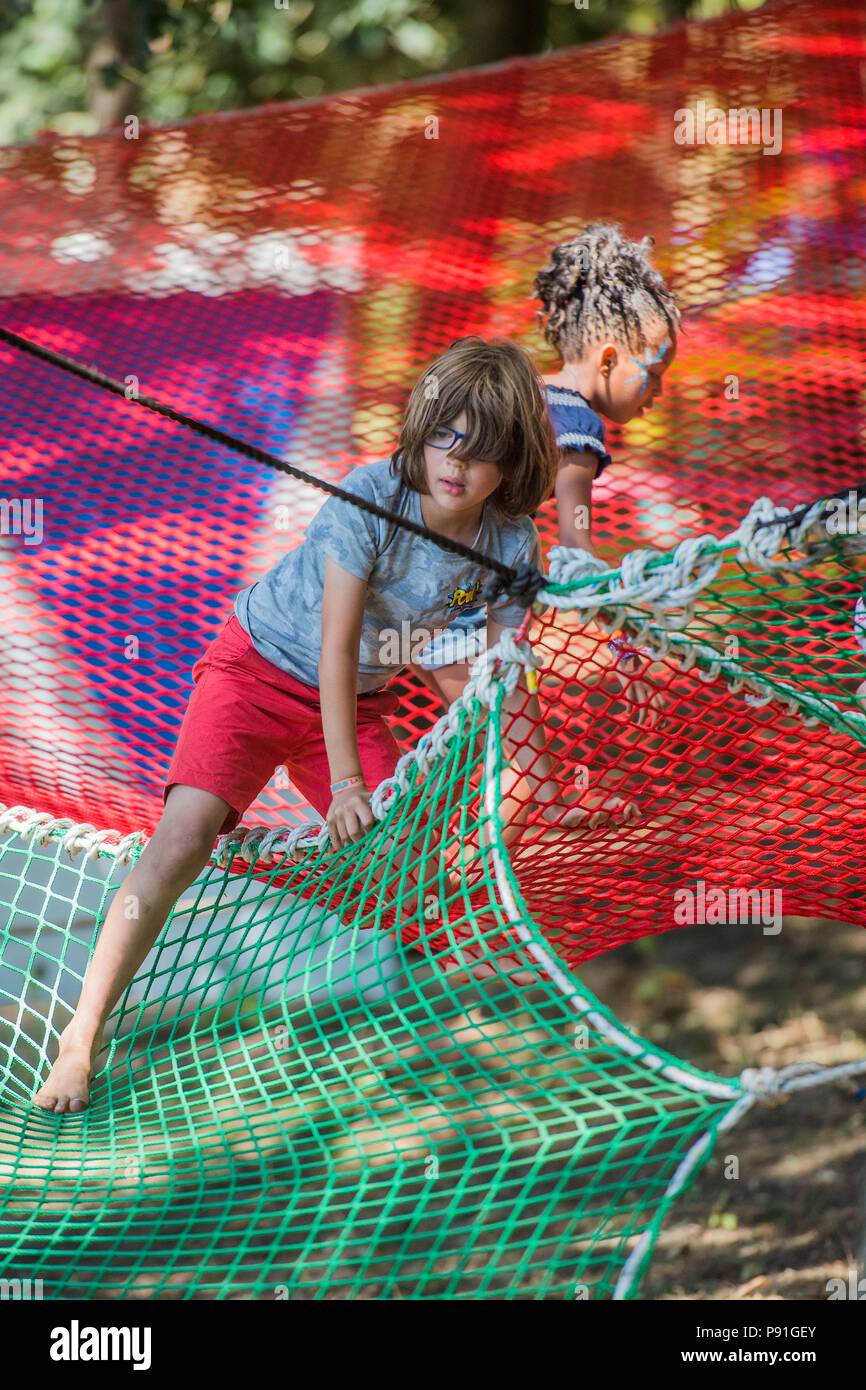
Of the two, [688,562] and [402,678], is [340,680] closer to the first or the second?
[688,562]

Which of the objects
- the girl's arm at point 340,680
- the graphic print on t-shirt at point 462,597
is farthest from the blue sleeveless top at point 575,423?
the girl's arm at point 340,680

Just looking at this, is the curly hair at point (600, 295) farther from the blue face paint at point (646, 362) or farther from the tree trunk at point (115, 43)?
the tree trunk at point (115, 43)

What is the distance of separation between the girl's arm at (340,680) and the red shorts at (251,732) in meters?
0.10

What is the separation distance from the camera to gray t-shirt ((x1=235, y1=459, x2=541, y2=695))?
1.44m

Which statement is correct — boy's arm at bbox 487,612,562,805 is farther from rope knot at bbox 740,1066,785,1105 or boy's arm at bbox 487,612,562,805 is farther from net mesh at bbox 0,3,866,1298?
rope knot at bbox 740,1066,785,1105

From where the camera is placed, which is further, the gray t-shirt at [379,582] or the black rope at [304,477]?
the gray t-shirt at [379,582]

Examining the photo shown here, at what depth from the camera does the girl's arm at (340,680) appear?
1395mm

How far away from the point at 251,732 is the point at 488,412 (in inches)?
17.9

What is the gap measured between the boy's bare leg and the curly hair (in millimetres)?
934

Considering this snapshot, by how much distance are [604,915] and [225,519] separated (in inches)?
39.1

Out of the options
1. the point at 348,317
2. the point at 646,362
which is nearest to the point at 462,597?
the point at 646,362

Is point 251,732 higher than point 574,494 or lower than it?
lower

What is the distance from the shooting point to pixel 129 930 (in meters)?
1.44
